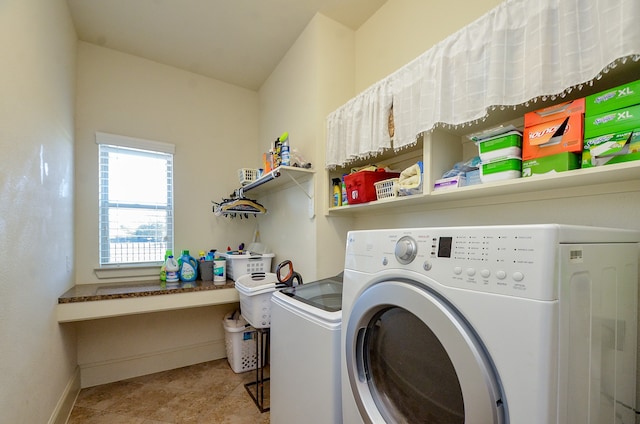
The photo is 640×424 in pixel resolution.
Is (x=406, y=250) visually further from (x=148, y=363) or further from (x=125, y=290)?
(x=148, y=363)

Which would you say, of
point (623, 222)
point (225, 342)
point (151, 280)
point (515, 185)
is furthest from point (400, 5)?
point (225, 342)

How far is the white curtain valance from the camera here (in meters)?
0.82

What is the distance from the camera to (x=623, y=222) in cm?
97

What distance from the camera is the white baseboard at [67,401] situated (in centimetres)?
173

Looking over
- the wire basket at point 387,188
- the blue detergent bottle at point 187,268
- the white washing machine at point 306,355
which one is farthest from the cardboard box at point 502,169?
the blue detergent bottle at point 187,268

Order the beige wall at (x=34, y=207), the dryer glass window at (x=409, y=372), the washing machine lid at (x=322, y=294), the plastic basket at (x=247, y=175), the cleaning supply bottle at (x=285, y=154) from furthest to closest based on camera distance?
the plastic basket at (x=247, y=175) → the cleaning supply bottle at (x=285, y=154) → the washing machine lid at (x=322, y=294) → the beige wall at (x=34, y=207) → the dryer glass window at (x=409, y=372)

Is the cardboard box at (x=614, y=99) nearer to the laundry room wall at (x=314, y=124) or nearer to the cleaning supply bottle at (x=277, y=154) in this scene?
the laundry room wall at (x=314, y=124)

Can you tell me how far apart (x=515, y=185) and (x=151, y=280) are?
289cm

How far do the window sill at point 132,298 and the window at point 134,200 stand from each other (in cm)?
32

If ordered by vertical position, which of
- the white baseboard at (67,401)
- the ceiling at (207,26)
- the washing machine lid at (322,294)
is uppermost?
the ceiling at (207,26)

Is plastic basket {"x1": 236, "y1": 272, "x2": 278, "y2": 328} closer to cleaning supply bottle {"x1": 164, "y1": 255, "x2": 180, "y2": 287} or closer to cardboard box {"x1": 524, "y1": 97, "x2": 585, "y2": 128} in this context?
cleaning supply bottle {"x1": 164, "y1": 255, "x2": 180, "y2": 287}

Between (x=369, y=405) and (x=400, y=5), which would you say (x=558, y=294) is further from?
(x=400, y=5)

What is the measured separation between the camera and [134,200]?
8.75ft

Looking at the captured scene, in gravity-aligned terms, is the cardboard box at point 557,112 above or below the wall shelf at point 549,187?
above
